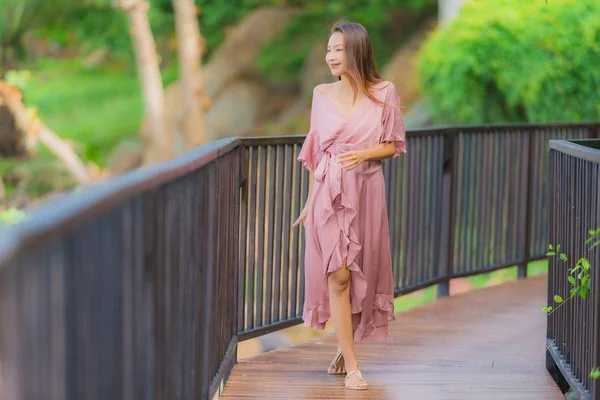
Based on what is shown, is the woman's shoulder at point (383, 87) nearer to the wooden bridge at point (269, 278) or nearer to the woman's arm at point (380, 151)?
the woman's arm at point (380, 151)

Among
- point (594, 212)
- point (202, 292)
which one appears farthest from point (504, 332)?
point (202, 292)

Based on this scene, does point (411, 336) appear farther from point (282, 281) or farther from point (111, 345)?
point (111, 345)

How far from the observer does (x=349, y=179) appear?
555cm

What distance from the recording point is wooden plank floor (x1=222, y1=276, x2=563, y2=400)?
5.64 metres

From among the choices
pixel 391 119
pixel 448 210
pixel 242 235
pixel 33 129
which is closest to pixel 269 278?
pixel 242 235

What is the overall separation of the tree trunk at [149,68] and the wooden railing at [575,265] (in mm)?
13909

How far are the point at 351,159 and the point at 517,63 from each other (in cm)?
690

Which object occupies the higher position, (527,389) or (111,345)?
(111,345)

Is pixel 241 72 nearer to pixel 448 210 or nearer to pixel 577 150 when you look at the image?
pixel 448 210

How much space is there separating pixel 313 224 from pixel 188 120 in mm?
14779

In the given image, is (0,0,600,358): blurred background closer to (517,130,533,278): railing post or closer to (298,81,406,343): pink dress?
(517,130,533,278): railing post

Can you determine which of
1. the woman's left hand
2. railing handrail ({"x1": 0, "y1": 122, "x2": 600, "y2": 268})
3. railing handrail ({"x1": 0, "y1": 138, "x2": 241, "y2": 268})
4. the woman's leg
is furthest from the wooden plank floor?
railing handrail ({"x1": 0, "y1": 138, "x2": 241, "y2": 268})

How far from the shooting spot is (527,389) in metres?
5.71

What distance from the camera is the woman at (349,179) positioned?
5512 mm
